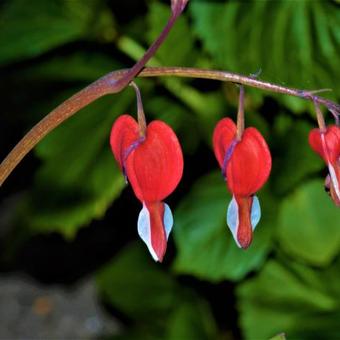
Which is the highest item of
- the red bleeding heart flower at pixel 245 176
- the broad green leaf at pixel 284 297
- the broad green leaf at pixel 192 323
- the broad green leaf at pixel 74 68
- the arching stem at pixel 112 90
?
the arching stem at pixel 112 90

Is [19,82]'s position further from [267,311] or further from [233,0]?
[267,311]

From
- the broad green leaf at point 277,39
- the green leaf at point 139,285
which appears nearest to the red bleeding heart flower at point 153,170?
→ the broad green leaf at point 277,39

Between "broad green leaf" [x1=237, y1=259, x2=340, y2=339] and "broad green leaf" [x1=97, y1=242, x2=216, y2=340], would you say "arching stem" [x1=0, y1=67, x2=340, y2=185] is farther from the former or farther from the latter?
"broad green leaf" [x1=97, y1=242, x2=216, y2=340]

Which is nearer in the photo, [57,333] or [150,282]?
[150,282]

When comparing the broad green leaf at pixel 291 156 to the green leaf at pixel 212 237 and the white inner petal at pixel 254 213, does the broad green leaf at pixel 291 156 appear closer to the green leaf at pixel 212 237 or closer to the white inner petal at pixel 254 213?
the green leaf at pixel 212 237

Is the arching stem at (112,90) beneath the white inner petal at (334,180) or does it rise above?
above

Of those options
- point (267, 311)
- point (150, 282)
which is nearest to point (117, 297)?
point (150, 282)
